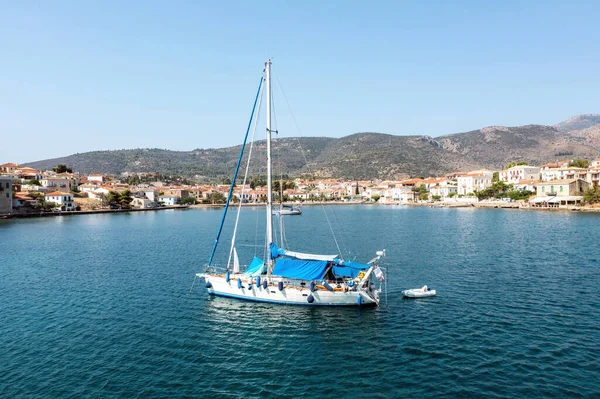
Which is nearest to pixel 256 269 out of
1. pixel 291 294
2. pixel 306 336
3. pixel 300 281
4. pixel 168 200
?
pixel 300 281

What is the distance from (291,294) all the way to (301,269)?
1.72 metres

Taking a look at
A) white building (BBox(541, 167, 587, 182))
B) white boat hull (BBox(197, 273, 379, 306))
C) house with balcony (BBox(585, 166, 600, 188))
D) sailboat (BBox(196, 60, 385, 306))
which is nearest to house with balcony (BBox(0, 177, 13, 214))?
sailboat (BBox(196, 60, 385, 306))

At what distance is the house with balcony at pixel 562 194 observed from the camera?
100188 millimetres

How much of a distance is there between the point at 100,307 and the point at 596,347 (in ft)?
93.2

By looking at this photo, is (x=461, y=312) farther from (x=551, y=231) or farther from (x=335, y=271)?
(x=551, y=231)

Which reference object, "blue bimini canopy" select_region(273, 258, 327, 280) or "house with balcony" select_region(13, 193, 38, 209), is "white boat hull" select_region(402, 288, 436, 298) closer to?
"blue bimini canopy" select_region(273, 258, 327, 280)

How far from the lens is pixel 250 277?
27.3 meters

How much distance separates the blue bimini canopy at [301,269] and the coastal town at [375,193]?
94.0 metres

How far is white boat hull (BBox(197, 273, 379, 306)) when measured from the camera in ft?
81.0

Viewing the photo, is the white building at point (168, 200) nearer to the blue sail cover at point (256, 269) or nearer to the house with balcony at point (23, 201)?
the house with balcony at point (23, 201)

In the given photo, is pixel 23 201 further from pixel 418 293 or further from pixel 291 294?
pixel 418 293

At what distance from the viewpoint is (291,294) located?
997 inches

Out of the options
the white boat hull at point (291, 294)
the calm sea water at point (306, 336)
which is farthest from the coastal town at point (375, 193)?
the white boat hull at point (291, 294)

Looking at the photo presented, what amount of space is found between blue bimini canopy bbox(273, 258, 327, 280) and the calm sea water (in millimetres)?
2180
